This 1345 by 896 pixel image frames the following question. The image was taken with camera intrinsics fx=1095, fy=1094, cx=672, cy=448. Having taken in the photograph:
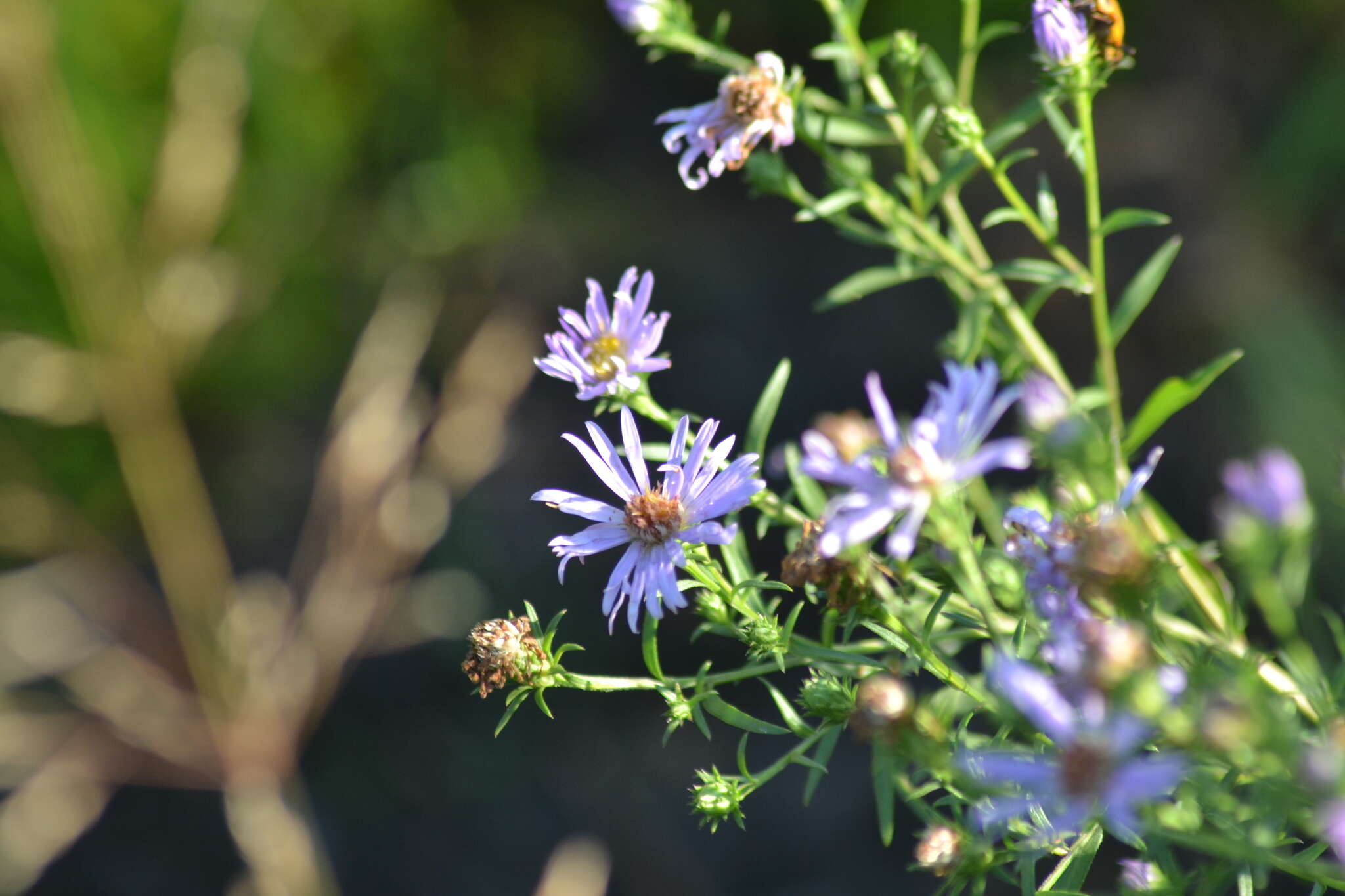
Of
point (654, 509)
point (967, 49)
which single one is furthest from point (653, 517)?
point (967, 49)

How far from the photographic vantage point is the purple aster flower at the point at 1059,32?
0.83 m

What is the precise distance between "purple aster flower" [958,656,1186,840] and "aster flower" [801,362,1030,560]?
0.31 ft

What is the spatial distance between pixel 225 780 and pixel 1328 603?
2.25 metres

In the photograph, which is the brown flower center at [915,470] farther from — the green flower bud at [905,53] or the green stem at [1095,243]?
the green flower bud at [905,53]

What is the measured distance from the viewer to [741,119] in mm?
887

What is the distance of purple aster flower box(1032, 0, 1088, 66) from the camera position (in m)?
0.83

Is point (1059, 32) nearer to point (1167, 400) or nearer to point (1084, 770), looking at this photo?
point (1167, 400)

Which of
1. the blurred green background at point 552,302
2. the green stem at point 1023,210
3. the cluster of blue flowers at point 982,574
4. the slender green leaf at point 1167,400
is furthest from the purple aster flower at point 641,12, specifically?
the blurred green background at point 552,302

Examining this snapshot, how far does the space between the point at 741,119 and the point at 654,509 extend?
0.34m

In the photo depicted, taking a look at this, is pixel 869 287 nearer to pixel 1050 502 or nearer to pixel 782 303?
pixel 1050 502

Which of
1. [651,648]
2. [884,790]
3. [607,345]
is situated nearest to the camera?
[884,790]

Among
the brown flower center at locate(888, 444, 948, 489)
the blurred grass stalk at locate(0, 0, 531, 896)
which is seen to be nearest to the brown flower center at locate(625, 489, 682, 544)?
the brown flower center at locate(888, 444, 948, 489)

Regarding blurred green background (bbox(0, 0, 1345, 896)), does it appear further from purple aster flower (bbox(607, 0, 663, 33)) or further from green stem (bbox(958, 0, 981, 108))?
green stem (bbox(958, 0, 981, 108))

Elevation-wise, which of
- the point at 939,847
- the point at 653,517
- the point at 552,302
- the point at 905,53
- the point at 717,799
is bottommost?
the point at 552,302
